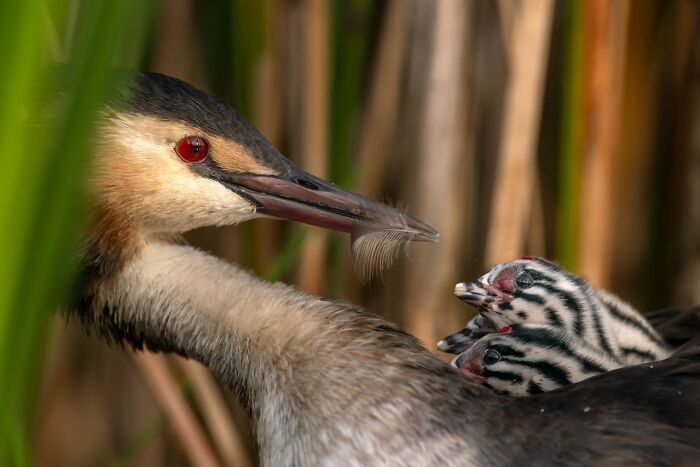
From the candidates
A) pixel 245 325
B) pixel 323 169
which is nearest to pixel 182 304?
pixel 245 325

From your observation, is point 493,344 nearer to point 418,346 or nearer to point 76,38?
point 418,346

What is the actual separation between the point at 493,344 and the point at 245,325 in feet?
1.54

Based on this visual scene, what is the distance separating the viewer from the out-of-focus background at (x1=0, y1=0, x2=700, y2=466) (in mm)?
2537

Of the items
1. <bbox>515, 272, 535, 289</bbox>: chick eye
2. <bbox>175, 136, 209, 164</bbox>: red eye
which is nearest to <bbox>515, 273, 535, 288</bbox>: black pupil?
<bbox>515, 272, 535, 289</bbox>: chick eye

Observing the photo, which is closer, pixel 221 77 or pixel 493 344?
pixel 493 344

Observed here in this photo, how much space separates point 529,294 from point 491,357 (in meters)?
0.16

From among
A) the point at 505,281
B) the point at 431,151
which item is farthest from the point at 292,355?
the point at 431,151

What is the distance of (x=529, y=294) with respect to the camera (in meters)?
1.98

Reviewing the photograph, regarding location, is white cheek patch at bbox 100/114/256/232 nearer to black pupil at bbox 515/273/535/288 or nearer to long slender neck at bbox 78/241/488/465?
long slender neck at bbox 78/241/488/465

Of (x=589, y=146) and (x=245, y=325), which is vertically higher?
(x=589, y=146)

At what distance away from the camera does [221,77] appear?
9.43 ft

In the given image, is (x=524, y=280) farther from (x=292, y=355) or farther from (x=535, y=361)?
(x=292, y=355)

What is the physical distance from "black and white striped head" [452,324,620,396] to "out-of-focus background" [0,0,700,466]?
15.2 inches

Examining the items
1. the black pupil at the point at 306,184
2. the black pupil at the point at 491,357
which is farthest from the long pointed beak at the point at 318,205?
the black pupil at the point at 491,357
